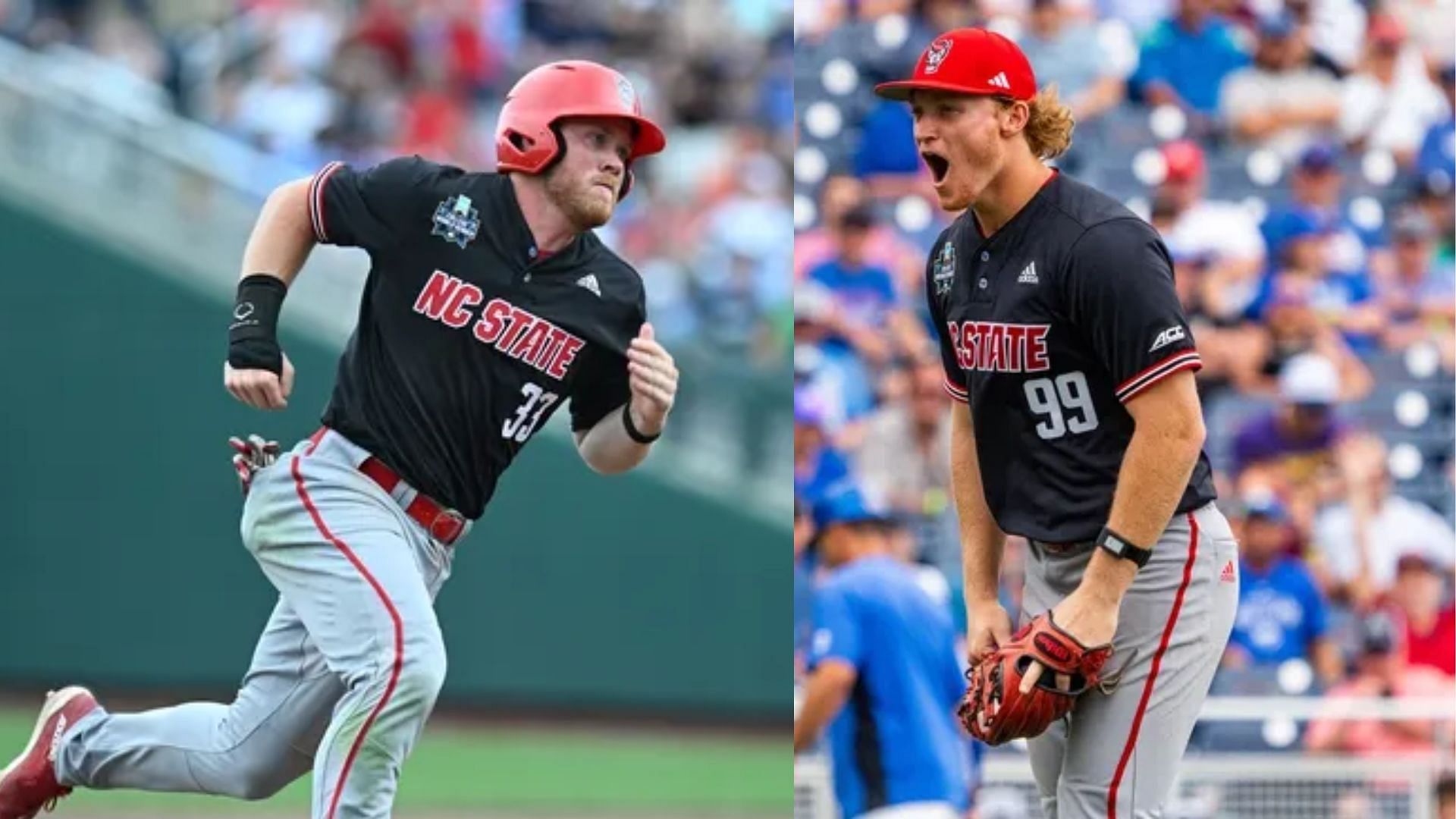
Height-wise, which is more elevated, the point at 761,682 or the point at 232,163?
the point at 232,163

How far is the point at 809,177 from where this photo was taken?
32.5 feet

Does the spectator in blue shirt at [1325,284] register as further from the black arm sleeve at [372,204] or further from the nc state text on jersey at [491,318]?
the black arm sleeve at [372,204]

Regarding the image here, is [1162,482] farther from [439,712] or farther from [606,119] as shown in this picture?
[439,712]

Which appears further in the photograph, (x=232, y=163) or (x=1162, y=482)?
(x=232, y=163)

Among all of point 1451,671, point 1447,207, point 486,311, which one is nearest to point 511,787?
point 1451,671

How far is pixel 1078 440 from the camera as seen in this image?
4.40 meters

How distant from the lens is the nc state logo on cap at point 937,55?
4363mm

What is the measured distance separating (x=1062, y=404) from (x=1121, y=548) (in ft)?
1.21

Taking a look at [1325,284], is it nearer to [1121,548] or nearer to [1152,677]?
[1152,677]

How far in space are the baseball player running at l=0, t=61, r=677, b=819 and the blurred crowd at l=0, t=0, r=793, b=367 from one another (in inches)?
336

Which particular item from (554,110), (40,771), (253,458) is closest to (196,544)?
(40,771)

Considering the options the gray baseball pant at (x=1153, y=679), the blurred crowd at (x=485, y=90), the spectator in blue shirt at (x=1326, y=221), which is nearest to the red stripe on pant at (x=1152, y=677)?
the gray baseball pant at (x=1153, y=679)

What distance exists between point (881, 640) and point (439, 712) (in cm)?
781

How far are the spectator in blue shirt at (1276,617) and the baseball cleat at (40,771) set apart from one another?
5663mm
